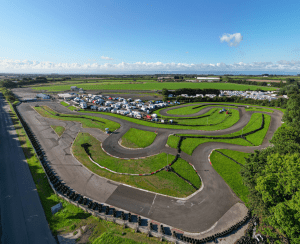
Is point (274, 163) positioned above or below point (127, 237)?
above

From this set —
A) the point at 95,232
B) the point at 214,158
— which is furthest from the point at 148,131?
the point at 95,232

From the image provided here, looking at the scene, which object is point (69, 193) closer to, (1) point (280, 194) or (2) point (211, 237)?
(2) point (211, 237)

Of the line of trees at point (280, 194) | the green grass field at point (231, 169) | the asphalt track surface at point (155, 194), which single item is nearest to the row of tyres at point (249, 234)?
the line of trees at point (280, 194)

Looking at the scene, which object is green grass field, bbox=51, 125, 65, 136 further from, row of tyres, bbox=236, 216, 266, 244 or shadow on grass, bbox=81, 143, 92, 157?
row of tyres, bbox=236, 216, 266, 244

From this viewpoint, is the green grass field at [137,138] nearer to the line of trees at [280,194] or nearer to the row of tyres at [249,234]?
the line of trees at [280,194]

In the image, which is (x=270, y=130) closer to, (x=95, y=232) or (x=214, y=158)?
(x=214, y=158)

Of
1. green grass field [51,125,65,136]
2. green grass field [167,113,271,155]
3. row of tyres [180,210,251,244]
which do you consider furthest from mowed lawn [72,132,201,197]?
green grass field [51,125,65,136]
